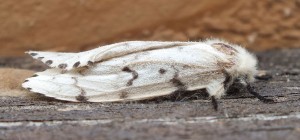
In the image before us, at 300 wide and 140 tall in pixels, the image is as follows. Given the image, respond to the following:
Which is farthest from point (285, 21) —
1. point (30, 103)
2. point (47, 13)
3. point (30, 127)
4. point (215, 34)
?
point (30, 127)

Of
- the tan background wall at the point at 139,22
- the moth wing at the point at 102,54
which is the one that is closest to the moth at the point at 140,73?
the moth wing at the point at 102,54

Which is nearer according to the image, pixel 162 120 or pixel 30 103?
pixel 162 120

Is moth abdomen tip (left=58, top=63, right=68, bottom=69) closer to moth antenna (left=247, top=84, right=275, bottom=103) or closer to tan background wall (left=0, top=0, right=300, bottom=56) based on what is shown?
moth antenna (left=247, top=84, right=275, bottom=103)

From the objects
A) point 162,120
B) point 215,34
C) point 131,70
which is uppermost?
point 215,34

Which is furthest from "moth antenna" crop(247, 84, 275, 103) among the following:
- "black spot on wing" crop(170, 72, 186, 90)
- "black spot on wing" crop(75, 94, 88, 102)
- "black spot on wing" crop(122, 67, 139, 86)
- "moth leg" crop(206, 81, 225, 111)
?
"black spot on wing" crop(75, 94, 88, 102)

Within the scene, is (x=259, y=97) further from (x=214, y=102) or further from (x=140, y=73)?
(x=140, y=73)

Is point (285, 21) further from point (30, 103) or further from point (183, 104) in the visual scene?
point (30, 103)

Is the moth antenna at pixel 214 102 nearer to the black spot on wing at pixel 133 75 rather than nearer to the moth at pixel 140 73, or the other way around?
the moth at pixel 140 73
